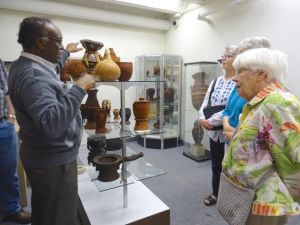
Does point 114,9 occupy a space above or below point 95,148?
above

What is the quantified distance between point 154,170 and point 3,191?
4.29ft

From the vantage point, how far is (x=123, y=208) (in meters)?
1.60

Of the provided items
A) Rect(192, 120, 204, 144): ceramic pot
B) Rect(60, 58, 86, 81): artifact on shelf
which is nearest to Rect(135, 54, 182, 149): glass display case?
Rect(192, 120, 204, 144): ceramic pot

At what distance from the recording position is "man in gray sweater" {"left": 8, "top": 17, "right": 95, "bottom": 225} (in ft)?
3.15

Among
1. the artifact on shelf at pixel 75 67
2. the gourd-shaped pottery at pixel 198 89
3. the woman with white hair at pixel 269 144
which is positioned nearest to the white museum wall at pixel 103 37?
the gourd-shaped pottery at pixel 198 89

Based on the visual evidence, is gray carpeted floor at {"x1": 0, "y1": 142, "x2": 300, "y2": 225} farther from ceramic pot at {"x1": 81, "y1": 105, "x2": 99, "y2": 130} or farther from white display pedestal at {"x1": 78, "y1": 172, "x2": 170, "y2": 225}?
ceramic pot at {"x1": 81, "y1": 105, "x2": 99, "y2": 130}

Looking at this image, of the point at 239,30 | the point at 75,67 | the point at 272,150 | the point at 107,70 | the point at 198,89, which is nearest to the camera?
the point at 272,150

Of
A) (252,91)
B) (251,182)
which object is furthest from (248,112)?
(251,182)

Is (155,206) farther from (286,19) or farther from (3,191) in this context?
(286,19)

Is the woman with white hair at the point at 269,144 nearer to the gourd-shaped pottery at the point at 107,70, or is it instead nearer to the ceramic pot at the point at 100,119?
the gourd-shaped pottery at the point at 107,70

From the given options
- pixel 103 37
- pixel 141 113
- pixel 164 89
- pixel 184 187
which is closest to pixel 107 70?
pixel 141 113

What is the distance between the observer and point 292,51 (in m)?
2.40

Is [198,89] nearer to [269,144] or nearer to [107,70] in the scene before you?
[107,70]

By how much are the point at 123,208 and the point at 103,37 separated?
3149mm
